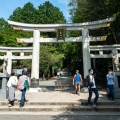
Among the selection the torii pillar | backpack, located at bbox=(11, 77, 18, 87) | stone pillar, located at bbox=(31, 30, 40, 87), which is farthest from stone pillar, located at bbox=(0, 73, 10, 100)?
the torii pillar

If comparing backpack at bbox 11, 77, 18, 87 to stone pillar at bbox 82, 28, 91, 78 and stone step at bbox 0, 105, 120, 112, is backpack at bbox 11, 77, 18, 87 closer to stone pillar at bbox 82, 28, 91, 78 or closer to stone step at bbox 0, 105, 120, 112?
stone step at bbox 0, 105, 120, 112

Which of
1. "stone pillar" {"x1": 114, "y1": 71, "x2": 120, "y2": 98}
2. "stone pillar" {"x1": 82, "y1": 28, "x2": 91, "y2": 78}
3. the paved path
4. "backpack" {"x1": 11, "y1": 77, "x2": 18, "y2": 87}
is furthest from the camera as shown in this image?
"stone pillar" {"x1": 82, "y1": 28, "x2": 91, "y2": 78}

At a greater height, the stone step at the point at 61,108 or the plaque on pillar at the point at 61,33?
the plaque on pillar at the point at 61,33

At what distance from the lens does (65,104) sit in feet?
29.4

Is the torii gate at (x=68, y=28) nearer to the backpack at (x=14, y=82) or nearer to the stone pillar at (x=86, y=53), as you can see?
the stone pillar at (x=86, y=53)

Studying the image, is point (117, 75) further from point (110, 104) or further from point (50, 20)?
point (50, 20)

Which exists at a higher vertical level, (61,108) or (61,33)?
(61,33)

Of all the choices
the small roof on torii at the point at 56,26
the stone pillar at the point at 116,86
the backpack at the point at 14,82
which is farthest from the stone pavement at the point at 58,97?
the small roof on torii at the point at 56,26

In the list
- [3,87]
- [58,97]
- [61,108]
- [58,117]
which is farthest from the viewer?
[58,97]

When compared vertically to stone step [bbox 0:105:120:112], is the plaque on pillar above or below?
above

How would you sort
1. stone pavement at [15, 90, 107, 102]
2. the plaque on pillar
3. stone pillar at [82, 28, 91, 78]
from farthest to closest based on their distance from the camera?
the plaque on pillar
stone pillar at [82, 28, 91, 78]
stone pavement at [15, 90, 107, 102]

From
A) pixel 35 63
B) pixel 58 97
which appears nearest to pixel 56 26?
pixel 35 63

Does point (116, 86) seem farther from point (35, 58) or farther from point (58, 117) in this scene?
point (35, 58)

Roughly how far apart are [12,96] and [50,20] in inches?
1501
